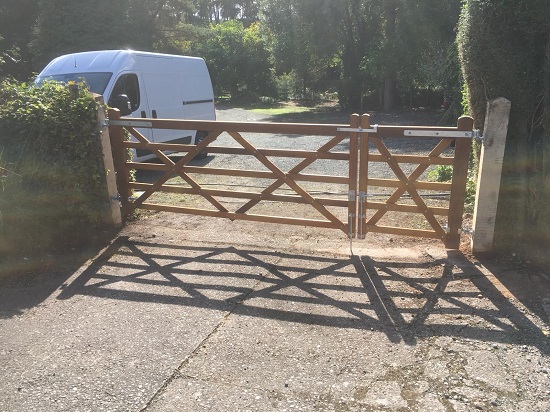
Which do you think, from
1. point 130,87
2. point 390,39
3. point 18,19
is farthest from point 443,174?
point 18,19

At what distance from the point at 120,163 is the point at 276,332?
4.03 meters

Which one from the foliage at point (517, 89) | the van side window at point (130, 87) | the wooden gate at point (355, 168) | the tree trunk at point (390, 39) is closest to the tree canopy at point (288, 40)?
the tree trunk at point (390, 39)

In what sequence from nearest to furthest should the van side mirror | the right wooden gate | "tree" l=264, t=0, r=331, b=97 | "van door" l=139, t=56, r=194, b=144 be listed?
the right wooden gate → the van side mirror → "van door" l=139, t=56, r=194, b=144 → "tree" l=264, t=0, r=331, b=97

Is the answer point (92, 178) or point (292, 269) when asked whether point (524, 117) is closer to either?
point (292, 269)

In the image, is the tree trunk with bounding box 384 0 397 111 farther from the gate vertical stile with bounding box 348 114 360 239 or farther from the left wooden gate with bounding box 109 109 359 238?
the gate vertical stile with bounding box 348 114 360 239

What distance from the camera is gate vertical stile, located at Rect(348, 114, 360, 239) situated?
566 centimetres

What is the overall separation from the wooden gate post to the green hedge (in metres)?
4.81

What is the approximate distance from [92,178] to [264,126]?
245 cm

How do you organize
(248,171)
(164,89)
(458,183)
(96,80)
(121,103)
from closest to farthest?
(458,183) < (248,171) < (121,103) < (96,80) < (164,89)

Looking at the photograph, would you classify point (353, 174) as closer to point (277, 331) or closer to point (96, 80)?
point (277, 331)

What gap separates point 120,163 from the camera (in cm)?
702

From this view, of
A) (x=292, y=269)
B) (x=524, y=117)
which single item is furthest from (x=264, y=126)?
(x=524, y=117)

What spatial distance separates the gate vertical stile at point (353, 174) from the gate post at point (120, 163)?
3300 millimetres

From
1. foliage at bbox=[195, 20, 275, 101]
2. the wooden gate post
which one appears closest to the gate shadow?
the wooden gate post
